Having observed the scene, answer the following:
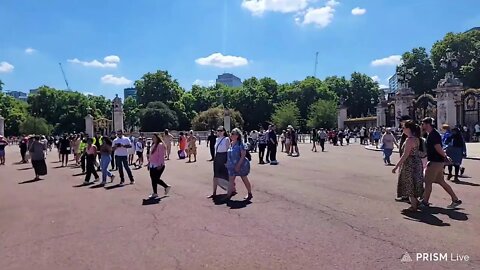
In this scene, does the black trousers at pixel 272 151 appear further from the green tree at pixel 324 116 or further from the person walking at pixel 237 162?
the green tree at pixel 324 116

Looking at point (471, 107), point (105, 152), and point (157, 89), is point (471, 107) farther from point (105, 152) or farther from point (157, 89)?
point (157, 89)

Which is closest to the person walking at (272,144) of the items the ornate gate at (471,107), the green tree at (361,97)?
the ornate gate at (471,107)

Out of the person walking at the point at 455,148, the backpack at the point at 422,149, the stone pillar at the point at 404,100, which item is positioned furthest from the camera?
the stone pillar at the point at 404,100

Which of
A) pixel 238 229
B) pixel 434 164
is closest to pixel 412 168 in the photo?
pixel 434 164

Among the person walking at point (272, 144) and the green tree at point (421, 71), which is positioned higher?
the green tree at point (421, 71)

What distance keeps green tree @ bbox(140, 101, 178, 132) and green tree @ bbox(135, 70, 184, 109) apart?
35.9 feet

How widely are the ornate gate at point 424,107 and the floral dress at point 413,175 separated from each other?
41.2m

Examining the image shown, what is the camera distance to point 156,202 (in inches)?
426

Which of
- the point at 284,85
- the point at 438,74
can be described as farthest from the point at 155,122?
the point at 438,74

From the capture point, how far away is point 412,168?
891 cm

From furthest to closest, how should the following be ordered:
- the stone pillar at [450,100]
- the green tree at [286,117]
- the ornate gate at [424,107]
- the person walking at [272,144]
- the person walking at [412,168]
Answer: the green tree at [286,117], the ornate gate at [424,107], the stone pillar at [450,100], the person walking at [272,144], the person walking at [412,168]

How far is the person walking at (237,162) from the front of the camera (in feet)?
35.0

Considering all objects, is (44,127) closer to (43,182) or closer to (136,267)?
(43,182)

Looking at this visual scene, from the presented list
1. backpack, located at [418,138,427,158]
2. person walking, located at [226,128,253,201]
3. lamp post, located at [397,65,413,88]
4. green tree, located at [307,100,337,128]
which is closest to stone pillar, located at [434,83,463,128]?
lamp post, located at [397,65,413,88]
